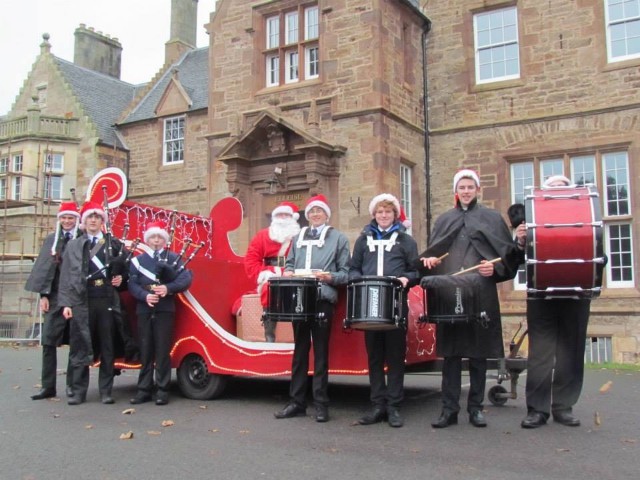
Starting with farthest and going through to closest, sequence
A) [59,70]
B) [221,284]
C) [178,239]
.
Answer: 1. [59,70]
2. [178,239]
3. [221,284]

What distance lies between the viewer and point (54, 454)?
498 cm

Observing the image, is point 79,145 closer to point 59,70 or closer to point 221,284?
point 59,70

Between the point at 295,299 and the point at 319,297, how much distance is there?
0.85 ft

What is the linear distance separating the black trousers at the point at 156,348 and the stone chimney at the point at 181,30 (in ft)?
72.7

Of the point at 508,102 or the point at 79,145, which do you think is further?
the point at 79,145

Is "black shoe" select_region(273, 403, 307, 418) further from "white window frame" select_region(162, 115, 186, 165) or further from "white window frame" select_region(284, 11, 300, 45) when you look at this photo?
"white window frame" select_region(162, 115, 186, 165)

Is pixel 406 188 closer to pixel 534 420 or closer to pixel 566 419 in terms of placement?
pixel 566 419

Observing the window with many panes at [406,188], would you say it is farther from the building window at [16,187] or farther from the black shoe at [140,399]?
the building window at [16,187]

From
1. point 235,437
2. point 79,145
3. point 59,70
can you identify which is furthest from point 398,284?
point 59,70

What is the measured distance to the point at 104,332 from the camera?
732 centimetres

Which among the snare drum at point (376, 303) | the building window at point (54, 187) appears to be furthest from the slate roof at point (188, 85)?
the snare drum at point (376, 303)

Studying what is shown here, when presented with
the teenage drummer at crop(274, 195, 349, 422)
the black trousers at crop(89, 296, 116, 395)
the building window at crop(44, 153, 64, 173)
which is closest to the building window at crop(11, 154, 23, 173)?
the building window at crop(44, 153, 64, 173)

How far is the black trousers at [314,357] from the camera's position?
621 centimetres

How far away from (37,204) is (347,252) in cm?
2165
